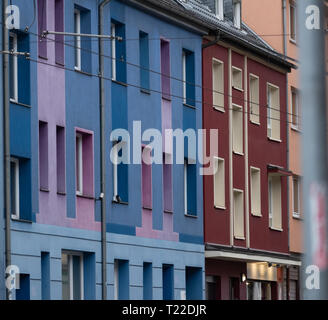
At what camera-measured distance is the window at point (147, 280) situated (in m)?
34.7

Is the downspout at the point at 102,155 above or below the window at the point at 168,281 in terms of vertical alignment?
above

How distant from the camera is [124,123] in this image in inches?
1314

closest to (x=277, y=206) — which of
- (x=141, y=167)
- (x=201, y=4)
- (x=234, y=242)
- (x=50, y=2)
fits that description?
(x=234, y=242)

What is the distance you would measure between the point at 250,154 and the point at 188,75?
15.6 feet

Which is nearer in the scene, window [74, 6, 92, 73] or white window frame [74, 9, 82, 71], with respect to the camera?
white window frame [74, 9, 82, 71]

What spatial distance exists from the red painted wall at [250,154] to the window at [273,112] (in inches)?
10.3

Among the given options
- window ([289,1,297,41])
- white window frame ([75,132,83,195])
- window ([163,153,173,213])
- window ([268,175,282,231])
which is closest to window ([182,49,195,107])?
window ([163,153,173,213])

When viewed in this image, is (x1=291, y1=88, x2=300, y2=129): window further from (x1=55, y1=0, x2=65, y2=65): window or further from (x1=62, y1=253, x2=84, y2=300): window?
(x1=55, y1=0, x2=65, y2=65): window

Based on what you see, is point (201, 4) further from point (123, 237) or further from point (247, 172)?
point (123, 237)

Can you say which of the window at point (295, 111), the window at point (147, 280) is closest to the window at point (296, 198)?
the window at point (295, 111)

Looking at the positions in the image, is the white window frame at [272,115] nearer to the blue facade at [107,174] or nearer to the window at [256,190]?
the window at [256,190]

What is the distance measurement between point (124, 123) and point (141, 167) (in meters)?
1.62

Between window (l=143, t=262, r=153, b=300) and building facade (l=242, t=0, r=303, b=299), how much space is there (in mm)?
11467

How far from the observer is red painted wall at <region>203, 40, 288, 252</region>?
3869cm
